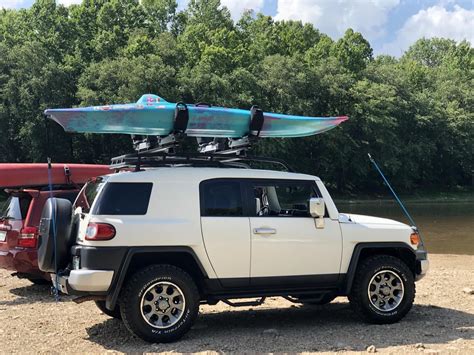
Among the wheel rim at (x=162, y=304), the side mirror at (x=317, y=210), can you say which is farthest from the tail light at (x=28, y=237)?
the side mirror at (x=317, y=210)

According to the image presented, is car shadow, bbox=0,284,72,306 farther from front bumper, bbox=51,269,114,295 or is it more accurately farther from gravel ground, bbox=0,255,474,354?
front bumper, bbox=51,269,114,295

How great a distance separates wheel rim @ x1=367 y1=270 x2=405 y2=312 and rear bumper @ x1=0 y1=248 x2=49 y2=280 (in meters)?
5.13

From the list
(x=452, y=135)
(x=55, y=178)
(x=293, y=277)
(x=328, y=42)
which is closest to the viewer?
(x=293, y=277)

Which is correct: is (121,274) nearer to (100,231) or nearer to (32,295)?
(100,231)

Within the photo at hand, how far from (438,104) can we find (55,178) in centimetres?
5289

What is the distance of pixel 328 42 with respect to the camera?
6100 cm

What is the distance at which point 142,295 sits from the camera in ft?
19.9

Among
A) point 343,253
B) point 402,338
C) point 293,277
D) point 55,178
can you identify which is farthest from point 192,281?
point 55,178

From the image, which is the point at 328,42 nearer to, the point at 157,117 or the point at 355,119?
the point at 355,119

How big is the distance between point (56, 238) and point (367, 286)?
3.71 metres

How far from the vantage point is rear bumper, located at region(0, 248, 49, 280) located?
29.3 feet

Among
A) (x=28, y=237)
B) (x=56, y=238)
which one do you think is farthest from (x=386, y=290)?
(x=28, y=237)

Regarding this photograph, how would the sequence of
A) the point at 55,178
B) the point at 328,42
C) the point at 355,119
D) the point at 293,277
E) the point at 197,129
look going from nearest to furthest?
the point at 293,277 < the point at 197,129 < the point at 55,178 < the point at 355,119 < the point at 328,42

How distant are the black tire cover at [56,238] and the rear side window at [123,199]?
1.84 ft
